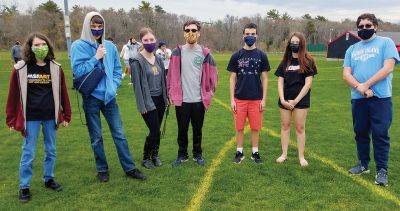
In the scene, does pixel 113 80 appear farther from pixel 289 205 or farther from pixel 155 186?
pixel 289 205

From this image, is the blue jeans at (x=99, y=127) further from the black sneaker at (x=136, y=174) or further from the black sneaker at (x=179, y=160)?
the black sneaker at (x=179, y=160)

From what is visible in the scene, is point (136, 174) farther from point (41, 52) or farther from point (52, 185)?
point (41, 52)

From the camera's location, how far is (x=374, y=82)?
190 inches

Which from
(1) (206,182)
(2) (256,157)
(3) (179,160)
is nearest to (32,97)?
(3) (179,160)

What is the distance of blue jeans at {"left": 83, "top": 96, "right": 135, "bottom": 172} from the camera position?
4.95 meters

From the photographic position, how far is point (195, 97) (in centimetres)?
558

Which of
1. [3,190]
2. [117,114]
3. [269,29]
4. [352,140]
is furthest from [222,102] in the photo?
[269,29]

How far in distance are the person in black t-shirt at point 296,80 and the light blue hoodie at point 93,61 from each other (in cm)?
241

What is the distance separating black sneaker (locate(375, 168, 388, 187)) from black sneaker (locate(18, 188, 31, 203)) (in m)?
4.39

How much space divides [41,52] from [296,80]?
3.44 metres

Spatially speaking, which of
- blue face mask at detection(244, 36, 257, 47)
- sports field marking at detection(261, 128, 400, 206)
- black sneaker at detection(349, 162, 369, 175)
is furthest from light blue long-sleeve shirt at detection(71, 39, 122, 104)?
black sneaker at detection(349, 162, 369, 175)

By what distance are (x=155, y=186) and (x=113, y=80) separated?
1506 millimetres

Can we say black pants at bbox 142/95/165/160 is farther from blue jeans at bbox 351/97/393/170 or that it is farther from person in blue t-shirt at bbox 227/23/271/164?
blue jeans at bbox 351/97/393/170

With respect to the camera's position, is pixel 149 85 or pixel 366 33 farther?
pixel 149 85
